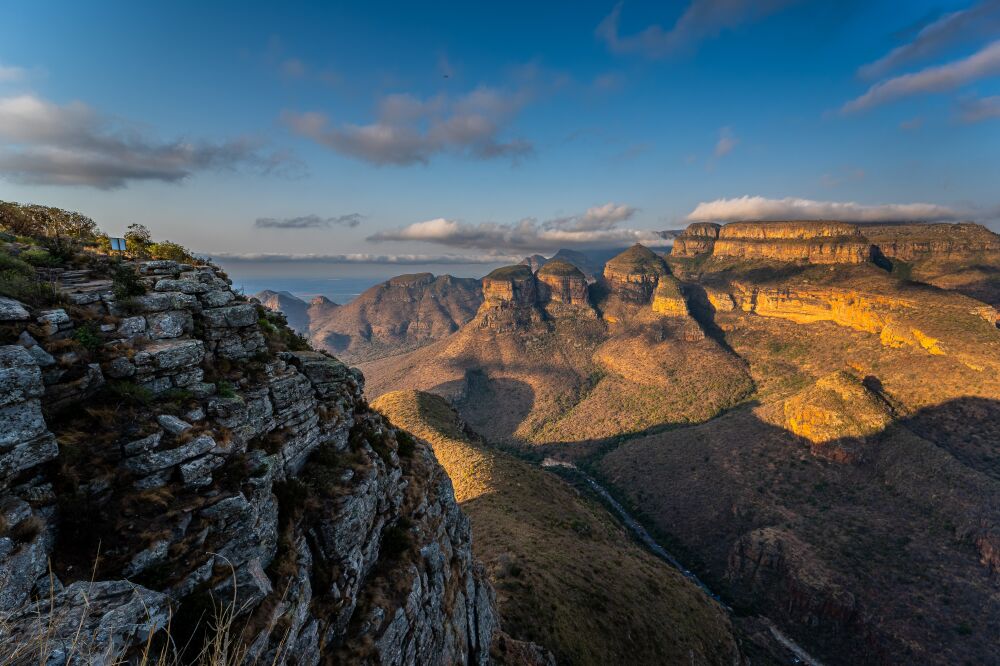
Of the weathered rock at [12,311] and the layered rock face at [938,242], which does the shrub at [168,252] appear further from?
the layered rock face at [938,242]

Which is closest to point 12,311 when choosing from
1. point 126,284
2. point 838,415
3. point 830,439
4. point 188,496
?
point 126,284

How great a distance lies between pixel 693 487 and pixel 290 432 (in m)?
110

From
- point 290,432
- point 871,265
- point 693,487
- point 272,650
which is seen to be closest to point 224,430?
point 290,432

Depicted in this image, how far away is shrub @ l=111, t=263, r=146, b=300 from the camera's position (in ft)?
53.9

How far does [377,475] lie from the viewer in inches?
848

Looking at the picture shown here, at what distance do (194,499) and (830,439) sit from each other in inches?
5085

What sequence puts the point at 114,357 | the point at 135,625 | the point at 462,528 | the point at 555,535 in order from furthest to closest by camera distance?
the point at 555,535 → the point at 462,528 → the point at 114,357 → the point at 135,625

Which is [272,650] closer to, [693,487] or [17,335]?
[17,335]

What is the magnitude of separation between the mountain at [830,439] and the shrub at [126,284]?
9637cm

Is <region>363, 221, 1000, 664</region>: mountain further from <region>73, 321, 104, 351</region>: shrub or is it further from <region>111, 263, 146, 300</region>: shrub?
<region>111, 263, 146, 300</region>: shrub

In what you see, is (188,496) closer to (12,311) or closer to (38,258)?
(12,311)

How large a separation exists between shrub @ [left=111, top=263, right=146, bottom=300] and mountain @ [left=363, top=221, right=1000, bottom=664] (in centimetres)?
9637

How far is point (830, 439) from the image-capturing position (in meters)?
98.6

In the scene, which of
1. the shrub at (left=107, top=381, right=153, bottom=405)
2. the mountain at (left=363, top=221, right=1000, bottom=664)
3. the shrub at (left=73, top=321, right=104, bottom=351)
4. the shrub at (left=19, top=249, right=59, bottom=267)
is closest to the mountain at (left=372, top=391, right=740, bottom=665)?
the shrub at (left=107, top=381, right=153, bottom=405)
